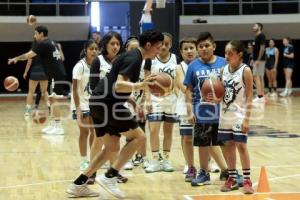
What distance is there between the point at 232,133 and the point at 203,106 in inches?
21.6

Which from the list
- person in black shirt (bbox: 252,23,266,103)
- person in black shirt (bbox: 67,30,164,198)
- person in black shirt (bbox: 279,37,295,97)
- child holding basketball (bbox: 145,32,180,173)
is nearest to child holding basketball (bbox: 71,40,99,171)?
child holding basketball (bbox: 145,32,180,173)

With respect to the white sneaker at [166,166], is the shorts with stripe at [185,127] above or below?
above

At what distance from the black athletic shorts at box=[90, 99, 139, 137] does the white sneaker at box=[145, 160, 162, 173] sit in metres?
1.55

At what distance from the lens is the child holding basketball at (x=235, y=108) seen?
6172mm

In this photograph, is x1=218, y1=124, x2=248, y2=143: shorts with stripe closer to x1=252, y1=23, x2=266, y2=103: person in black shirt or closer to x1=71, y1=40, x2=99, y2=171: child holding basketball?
x1=71, y1=40, x2=99, y2=171: child holding basketball

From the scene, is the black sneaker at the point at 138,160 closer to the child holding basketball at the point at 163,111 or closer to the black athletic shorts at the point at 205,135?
the child holding basketball at the point at 163,111

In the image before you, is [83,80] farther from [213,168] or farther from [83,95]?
[213,168]

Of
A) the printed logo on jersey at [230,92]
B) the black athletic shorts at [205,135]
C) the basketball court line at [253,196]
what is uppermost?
the printed logo on jersey at [230,92]

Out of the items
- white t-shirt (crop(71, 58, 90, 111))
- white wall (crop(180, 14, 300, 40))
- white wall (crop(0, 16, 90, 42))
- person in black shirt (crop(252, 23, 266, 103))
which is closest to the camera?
white t-shirt (crop(71, 58, 90, 111))

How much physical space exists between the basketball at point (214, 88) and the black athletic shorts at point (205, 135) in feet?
1.54

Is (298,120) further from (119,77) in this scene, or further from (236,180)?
(119,77)

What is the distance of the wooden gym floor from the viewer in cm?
615

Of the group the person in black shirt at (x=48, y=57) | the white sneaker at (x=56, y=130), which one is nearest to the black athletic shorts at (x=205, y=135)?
the person in black shirt at (x=48, y=57)

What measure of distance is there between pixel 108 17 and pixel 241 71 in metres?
17.7
